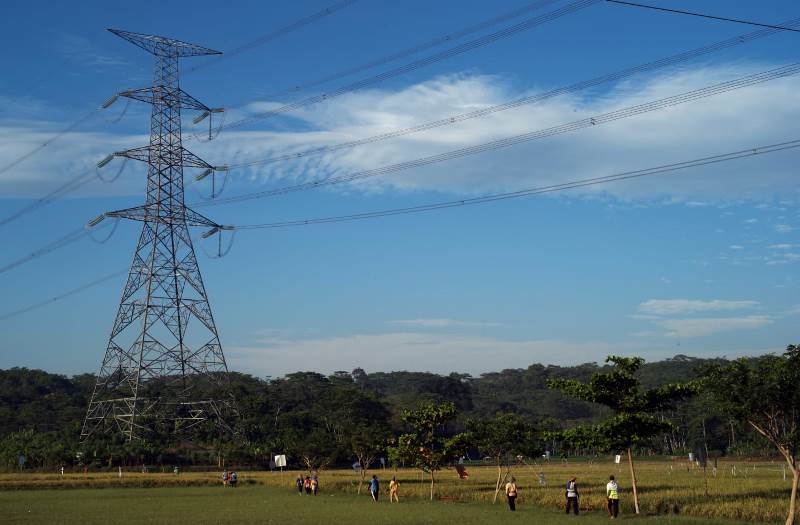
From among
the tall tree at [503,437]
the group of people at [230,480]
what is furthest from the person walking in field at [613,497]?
the group of people at [230,480]

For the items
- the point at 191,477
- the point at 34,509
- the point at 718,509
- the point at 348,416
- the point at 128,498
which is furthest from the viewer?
the point at 348,416

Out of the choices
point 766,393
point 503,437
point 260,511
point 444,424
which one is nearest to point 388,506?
point 260,511

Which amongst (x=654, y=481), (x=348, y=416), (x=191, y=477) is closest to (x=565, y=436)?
(x=654, y=481)

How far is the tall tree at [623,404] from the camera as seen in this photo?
3784 cm

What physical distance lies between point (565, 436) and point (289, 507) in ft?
48.8

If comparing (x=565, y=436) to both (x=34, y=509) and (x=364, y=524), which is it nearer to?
(x=364, y=524)

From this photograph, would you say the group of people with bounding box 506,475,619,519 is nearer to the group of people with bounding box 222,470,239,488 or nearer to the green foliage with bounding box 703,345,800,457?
the green foliage with bounding box 703,345,800,457

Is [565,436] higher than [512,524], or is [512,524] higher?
[565,436]

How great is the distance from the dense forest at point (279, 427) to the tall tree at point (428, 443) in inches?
123

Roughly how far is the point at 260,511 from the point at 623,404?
18.0 meters

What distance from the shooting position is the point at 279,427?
120 metres

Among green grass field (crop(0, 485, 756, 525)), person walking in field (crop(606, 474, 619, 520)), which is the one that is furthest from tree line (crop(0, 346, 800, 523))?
green grass field (crop(0, 485, 756, 525))

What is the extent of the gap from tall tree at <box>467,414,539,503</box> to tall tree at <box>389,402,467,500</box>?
44.9 inches

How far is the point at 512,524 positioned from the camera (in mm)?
33188
